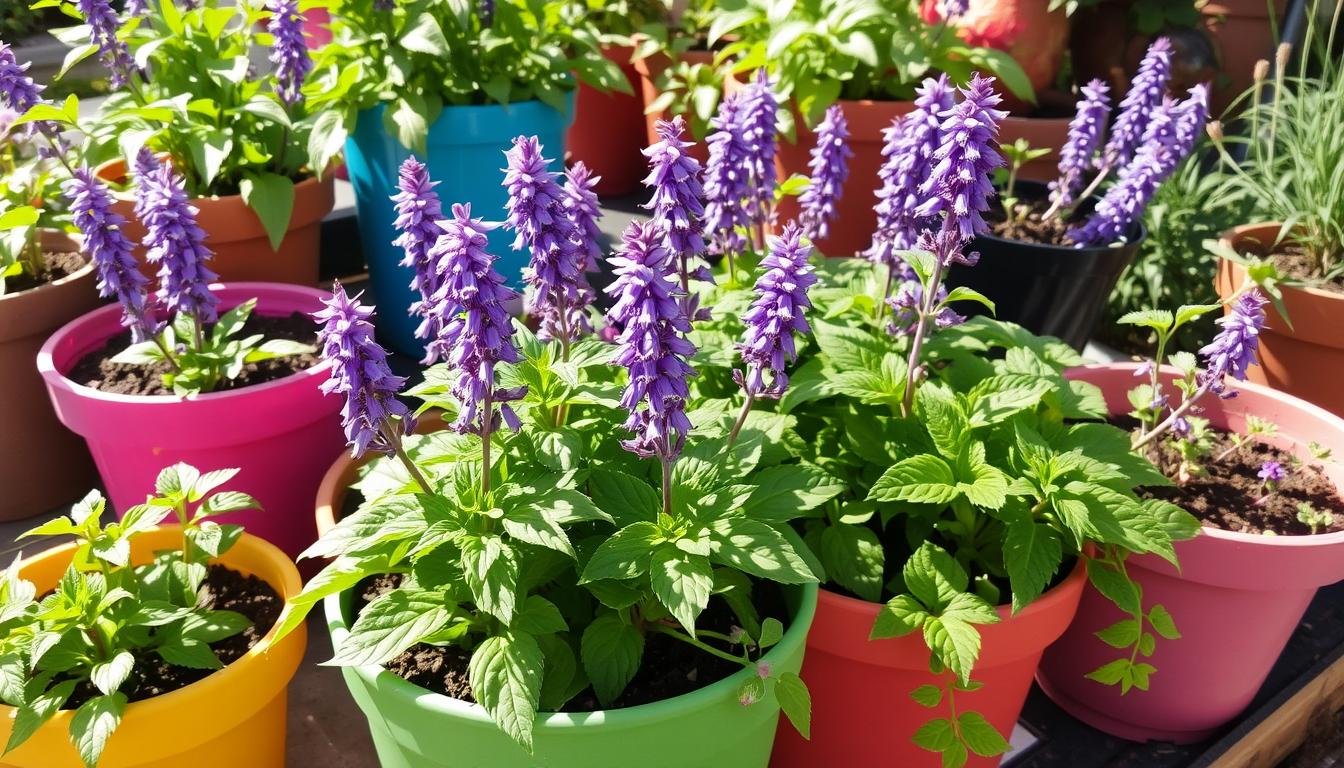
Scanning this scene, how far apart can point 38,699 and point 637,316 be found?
97cm

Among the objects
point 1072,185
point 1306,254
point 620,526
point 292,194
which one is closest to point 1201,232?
point 1306,254

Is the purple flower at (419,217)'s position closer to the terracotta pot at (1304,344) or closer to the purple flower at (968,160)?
the purple flower at (968,160)

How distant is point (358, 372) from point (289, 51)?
5.33 feet

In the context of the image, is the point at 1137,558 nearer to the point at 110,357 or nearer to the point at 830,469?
the point at 830,469

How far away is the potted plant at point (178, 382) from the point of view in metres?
1.82

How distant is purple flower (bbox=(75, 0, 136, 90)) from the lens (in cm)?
216

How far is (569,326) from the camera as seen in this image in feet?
5.42

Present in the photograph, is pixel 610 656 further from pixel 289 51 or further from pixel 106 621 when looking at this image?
pixel 289 51

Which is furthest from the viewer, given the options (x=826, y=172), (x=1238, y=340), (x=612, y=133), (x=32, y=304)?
(x=612, y=133)

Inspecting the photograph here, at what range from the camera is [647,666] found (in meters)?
1.40

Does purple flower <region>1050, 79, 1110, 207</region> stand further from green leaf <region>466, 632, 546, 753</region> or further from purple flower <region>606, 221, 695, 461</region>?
green leaf <region>466, 632, 546, 753</region>

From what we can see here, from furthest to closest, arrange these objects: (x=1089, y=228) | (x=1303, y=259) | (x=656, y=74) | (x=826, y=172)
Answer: (x=656, y=74) → (x=1303, y=259) → (x=1089, y=228) → (x=826, y=172)

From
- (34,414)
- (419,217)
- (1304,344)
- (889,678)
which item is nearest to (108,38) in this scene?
(34,414)

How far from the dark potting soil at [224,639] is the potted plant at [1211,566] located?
4.38 feet
